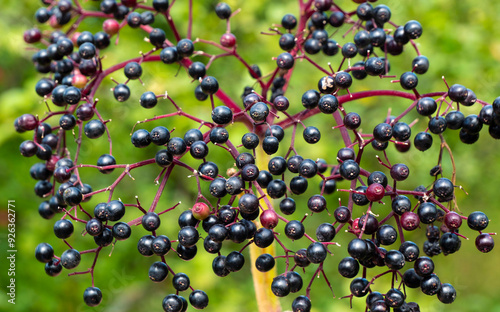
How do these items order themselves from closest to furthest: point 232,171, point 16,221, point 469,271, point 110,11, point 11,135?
point 232,171 < point 110,11 < point 11,135 < point 16,221 < point 469,271

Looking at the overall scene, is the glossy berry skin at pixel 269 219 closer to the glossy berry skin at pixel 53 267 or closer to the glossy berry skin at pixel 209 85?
the glossy berry skin at pixel 209 85

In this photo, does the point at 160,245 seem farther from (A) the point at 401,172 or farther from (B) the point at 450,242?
(B) the point at 450,242

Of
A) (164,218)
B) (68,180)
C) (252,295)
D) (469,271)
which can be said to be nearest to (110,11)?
(68,180)

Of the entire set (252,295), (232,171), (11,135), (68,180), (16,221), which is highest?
(232,171)

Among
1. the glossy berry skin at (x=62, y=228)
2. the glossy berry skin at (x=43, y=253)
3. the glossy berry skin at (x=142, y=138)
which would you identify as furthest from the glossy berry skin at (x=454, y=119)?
the glossy berry skin at (x=43, y=253)

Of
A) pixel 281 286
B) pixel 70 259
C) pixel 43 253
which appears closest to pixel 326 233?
pixel 281 286

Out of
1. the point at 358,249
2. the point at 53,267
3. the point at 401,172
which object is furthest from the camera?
the point at 53,267

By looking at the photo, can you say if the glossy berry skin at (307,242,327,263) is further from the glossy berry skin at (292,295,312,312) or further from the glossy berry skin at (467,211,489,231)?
the glossy berry skin at (467,211,489,231)

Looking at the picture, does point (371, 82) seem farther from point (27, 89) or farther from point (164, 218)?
point (27, 89)
